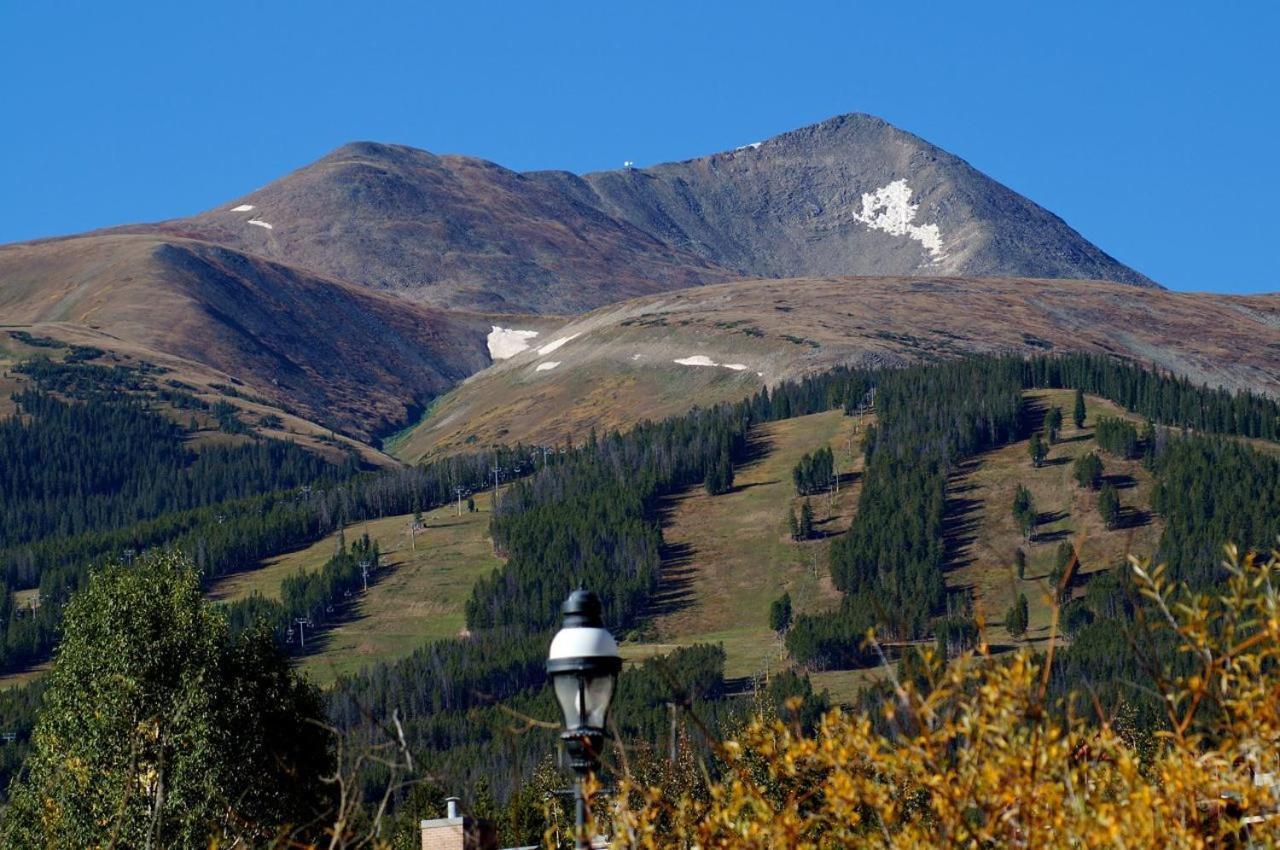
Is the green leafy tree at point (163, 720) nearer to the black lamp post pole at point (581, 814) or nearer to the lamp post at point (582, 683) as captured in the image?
the lamp post at point (582, 683)

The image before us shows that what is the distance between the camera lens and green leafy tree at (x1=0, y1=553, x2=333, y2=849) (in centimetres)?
5953

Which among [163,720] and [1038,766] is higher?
[1038,766]

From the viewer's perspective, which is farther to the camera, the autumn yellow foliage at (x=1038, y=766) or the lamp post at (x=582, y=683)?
the lamp post at (x=582, y=683)

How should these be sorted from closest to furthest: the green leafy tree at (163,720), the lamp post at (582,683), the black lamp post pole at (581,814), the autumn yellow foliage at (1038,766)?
the autumn yellow foliage at (1038,766) → the black lamp post pole at (581,814) → the lamp post at (582,683) → the green leafy tree at (163,720)

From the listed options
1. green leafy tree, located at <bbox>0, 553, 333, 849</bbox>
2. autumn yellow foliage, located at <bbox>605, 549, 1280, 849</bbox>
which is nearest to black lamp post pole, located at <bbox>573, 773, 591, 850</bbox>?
autumn yellow foliage, located at <bbox>605, 549, 1280, 849</bbox>

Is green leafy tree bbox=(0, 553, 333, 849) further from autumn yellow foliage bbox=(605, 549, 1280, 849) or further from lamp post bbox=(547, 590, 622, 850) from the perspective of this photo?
autumn yellow foliage bbox=(605, 549, 1280, 849)

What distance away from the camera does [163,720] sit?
58.4 m

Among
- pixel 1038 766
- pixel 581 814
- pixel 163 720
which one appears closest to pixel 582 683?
pixel 581 814

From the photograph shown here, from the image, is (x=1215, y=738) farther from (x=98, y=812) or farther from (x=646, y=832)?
(x=98, y=812)

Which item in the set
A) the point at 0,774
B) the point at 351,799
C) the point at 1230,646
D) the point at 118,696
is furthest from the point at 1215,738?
the point at 0,774

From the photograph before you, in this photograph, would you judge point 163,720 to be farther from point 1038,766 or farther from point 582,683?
point 1038,766

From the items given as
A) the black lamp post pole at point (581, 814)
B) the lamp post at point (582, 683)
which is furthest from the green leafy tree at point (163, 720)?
the black lamp post pole at point (581, 814)

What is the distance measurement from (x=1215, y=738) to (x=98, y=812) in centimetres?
5006

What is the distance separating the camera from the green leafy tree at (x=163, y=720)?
2344 inches
